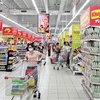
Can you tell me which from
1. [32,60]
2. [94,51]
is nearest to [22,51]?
[32,60]

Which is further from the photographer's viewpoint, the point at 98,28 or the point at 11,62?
the point at 11,62

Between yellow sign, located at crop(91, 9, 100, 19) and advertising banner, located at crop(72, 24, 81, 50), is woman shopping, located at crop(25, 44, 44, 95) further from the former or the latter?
advertising banner, located at crop(72, 24, 81, 50)

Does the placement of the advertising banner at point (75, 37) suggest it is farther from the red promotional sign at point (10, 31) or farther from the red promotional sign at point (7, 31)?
the red promotional sign at point (7, 31)

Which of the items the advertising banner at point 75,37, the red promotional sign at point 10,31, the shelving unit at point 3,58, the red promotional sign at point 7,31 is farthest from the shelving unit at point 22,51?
the advertising banner at point 75,37

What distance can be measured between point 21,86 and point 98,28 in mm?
2768

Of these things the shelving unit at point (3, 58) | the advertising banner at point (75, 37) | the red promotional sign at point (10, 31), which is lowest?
the shelving unit at point (3, 58)

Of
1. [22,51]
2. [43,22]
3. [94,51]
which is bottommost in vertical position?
[22,51]

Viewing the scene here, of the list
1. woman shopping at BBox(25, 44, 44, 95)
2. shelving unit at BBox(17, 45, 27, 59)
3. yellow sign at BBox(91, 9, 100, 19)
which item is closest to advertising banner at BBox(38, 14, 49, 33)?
shelving unit at BBox(17, 45, 27, 59)

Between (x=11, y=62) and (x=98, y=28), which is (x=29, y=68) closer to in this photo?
(x=98, y=28)

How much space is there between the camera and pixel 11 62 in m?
11.7

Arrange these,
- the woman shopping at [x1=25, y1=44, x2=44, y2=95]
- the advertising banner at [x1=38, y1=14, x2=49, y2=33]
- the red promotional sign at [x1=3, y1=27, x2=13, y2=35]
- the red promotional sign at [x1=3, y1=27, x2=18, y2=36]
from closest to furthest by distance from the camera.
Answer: the woman shopping at [x1=25, y1=44, x2=44, y2=95] → the advertising banner at [x1=38, y1=14, x2=49, y2=33] → the red promotional sign at [x1=3, y1=27, x2=18, y2=36] → the red promotional sign at [x1=3, y1=27, x2=13, y2=35]

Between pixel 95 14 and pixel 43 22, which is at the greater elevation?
pixel 43 22

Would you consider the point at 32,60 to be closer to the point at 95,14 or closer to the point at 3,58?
the point at 95,14

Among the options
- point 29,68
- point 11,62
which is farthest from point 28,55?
point 11,62
